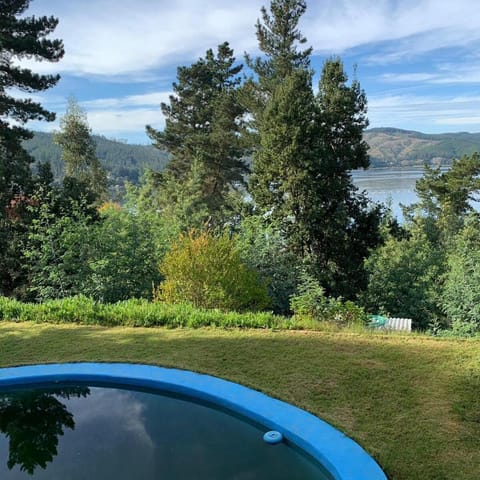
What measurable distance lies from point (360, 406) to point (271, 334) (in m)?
1.98

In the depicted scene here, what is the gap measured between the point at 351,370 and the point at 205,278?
11.1ft

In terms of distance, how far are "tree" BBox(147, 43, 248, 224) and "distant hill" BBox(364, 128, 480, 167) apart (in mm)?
37286

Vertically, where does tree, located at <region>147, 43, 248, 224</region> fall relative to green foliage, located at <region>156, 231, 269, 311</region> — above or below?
above

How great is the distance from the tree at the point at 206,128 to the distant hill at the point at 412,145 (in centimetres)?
3729

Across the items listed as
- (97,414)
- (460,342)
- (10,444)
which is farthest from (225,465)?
(460,342)

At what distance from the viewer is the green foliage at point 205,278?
25.0 ft

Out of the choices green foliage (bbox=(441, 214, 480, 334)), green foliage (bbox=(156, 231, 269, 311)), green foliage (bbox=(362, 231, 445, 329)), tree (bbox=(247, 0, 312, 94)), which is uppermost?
tree (bbox=(247, 0, 312, 94))

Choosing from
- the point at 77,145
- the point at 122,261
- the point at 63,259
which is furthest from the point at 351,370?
the point at 77,145

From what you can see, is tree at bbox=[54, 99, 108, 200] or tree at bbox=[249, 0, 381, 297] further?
tree at bbox=[54, 99, 108, 200]

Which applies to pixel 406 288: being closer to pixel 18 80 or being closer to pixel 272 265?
pixel 272 265

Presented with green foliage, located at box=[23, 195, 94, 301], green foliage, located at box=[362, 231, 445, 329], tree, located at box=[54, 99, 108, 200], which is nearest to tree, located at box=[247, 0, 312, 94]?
green foliage, located at box=[362, 231, 445, 329]

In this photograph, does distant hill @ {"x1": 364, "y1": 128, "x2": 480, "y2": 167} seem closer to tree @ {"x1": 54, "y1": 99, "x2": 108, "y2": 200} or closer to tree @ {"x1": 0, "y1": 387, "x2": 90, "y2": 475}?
tree @ {"x1": 54, "y1": 99, "x2": 108, "y2": 200}

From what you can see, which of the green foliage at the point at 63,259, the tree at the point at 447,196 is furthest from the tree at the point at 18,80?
the tree at the point at 447,196

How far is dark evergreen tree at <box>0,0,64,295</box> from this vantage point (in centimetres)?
1067
